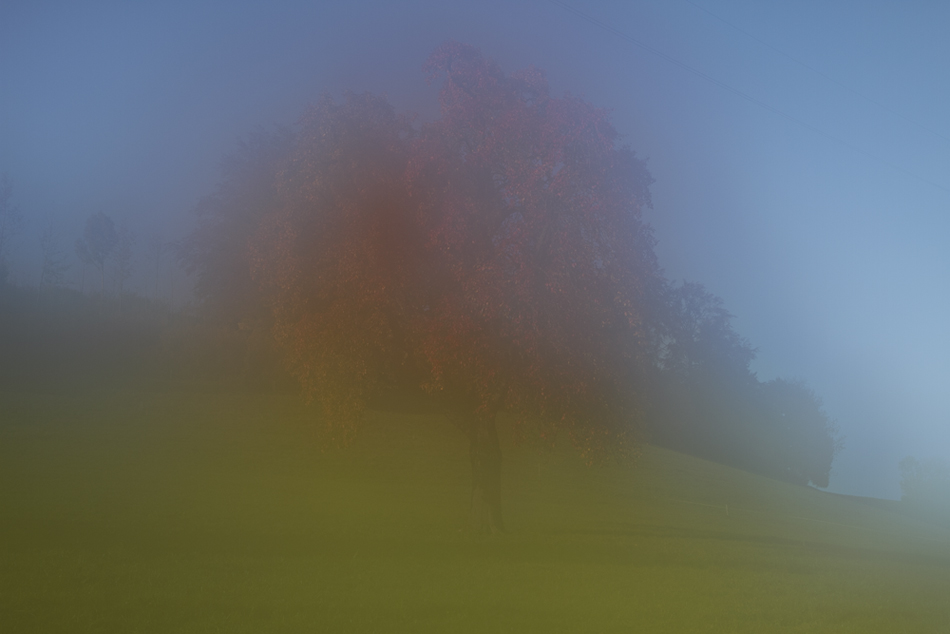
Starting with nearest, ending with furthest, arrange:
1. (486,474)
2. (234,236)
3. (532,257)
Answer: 1. (532,257)
2. (486,474)
3. (234,236)

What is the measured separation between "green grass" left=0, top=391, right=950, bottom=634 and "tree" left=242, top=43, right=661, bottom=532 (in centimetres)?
367

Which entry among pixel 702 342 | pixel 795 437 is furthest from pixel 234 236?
pixel 795 437

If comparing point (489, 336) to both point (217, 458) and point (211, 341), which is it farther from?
point (211, 341)

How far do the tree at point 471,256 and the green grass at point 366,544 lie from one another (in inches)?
145

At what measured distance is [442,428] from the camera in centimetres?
4503

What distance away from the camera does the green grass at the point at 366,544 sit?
10727 millimetres

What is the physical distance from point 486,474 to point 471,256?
6997 millimetres

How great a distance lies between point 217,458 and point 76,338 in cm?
2944

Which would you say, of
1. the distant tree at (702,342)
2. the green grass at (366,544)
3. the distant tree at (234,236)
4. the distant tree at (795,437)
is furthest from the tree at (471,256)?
the distant tree at (795,437)

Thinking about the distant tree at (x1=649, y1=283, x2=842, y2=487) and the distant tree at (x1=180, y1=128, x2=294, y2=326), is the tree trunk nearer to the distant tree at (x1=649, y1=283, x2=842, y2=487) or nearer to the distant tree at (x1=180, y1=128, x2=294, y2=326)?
the distant tree at (x1=180, y1=128, x2=294, y2=326)

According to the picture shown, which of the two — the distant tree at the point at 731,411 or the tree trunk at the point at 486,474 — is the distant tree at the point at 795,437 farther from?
the tree trunk at the point at 486,474

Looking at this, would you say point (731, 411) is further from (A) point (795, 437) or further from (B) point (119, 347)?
(B) point (119, 347)

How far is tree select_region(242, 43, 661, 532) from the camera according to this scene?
667 inches

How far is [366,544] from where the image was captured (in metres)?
17.7
